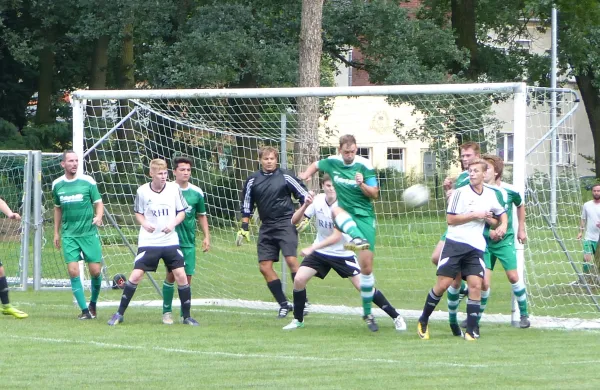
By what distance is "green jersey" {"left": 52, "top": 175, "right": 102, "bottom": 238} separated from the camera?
12.2m

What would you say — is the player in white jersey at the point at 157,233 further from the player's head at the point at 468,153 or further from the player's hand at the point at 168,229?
the player's head at the point at 468,153

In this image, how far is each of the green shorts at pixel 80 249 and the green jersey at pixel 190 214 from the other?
968 millimetres

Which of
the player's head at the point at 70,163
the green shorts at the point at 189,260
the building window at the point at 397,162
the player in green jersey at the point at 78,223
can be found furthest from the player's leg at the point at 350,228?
the building window at the point at 397,162

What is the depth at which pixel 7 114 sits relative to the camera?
3403 cm

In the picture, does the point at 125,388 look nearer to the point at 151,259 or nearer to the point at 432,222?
the point at 151,259

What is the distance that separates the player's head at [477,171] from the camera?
10180mm

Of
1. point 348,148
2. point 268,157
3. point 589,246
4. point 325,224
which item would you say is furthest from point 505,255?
point 589,246

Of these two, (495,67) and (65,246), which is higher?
(495,67)

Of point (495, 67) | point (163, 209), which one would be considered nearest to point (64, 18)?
point (495, 67)

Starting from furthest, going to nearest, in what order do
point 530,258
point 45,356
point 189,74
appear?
point 189,74
point 530,258
point 45,356

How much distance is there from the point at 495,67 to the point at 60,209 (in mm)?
23283

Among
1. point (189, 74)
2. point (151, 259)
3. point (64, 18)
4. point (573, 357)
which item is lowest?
point (573, 357)

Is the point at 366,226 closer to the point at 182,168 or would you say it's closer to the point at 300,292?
the point at 300,292

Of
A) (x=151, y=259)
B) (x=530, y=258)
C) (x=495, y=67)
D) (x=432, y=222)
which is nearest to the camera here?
(x=151, y=259)
